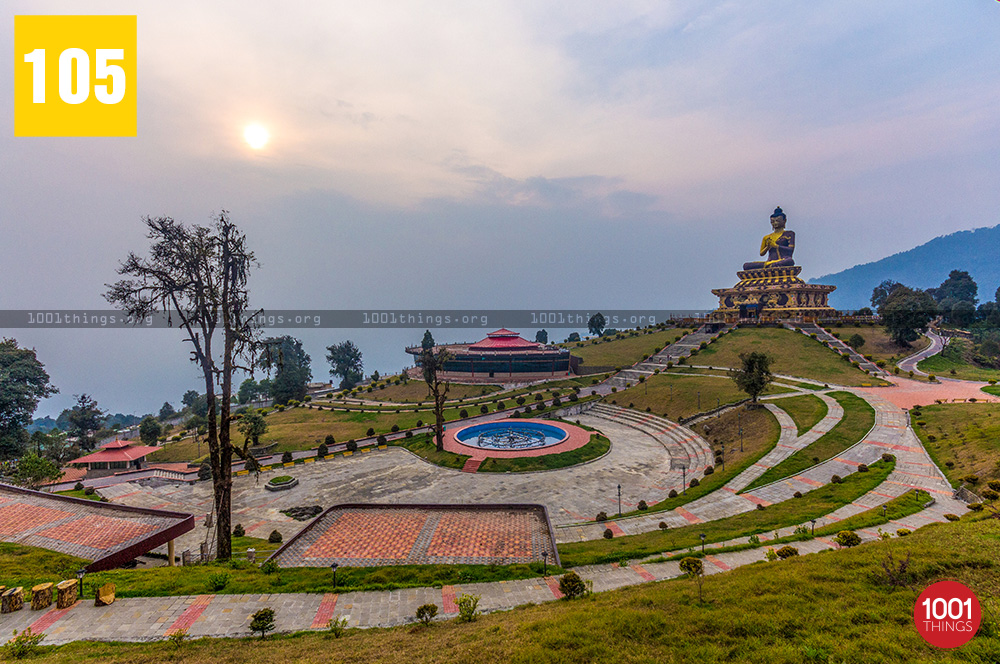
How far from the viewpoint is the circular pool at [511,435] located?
38656mm

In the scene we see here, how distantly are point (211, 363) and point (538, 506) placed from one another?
53.6ft

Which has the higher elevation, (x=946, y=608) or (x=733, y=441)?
(x=946, y=608)

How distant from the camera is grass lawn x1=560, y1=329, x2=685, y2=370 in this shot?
7275 centimetres

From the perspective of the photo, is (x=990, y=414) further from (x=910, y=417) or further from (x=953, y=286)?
(x=953, y=286)

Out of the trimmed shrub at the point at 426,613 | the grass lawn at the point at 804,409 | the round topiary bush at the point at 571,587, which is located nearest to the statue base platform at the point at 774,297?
the grass lawn at the point at 804,409

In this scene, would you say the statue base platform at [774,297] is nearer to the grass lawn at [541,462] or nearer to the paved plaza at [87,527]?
the grass lawn at [541,462]

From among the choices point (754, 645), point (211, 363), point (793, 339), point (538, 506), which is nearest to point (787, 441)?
point (538, 506)

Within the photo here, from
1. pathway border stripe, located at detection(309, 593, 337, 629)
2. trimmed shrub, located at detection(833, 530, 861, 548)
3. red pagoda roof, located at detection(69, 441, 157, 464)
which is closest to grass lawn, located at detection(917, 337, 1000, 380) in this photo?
trimmed shrub, located at detection(833, 530, 861, 548)

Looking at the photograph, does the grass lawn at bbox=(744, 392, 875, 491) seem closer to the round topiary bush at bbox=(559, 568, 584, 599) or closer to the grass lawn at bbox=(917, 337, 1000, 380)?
the round topiary bush at bbox=(559, 568, 584, 599)

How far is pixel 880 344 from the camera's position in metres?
60.6

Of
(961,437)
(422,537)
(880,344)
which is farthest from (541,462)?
(880,344)

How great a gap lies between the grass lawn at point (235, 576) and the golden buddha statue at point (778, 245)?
299 feet

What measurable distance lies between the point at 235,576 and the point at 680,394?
149ft

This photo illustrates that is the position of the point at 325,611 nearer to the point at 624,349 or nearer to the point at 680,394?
the point at 680,394
